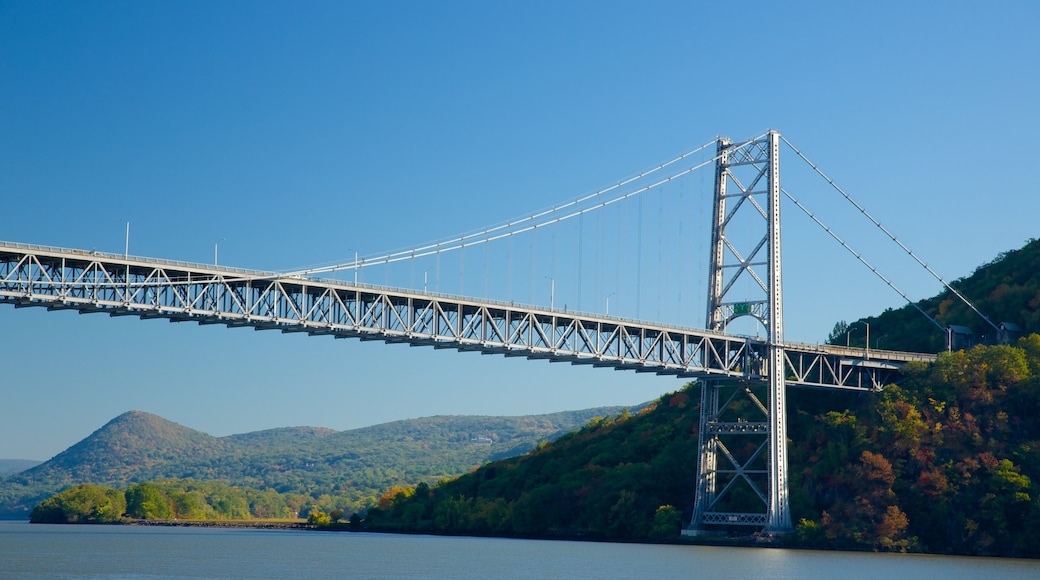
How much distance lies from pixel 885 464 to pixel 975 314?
23094mm

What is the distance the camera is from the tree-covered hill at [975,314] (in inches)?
3701

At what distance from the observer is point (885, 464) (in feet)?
257

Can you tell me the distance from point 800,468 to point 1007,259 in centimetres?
3202

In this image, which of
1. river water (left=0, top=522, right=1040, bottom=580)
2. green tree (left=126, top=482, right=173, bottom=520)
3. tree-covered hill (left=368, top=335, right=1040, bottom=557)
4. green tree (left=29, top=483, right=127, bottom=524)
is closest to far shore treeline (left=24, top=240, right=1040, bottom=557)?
tree-covered hill (left=368, top=335, right=1040, bottom=557)

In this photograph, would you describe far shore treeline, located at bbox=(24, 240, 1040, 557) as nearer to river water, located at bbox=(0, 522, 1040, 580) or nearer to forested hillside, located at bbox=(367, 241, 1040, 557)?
forested hillside, located at bbox=(367, 241, 1040, 557)

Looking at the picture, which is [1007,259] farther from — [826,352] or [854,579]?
[854,579]

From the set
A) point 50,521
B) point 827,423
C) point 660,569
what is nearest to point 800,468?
point 827,423

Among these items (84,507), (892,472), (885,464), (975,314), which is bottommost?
(84,507)

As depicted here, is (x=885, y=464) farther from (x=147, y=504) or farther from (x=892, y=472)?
(x=147, y=504)

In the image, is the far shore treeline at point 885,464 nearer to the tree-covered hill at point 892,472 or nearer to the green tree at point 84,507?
the tree-covered hill at point 892,472

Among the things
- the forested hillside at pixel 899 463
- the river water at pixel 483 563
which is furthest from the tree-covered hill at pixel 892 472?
the river water at pixel 483 563

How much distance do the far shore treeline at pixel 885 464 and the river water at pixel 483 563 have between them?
12.5ft

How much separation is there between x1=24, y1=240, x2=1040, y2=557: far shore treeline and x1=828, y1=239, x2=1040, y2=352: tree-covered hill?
0.53ft

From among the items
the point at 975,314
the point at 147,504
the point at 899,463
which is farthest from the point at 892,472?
the point at 147,504
